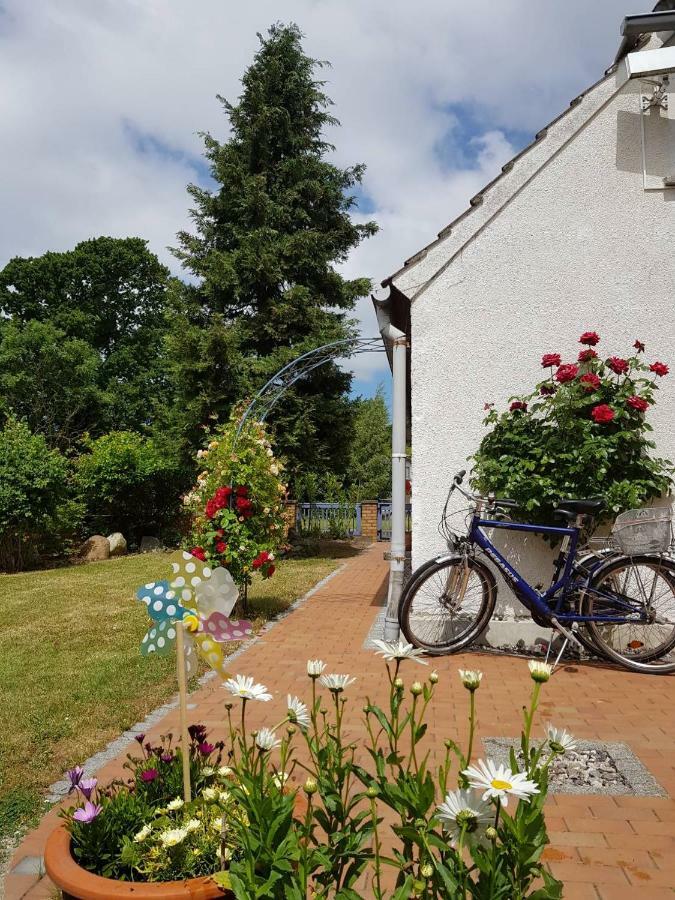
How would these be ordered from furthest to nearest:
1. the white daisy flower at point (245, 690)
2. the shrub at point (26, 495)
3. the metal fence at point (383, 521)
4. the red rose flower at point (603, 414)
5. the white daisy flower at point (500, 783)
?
the metal fence at point (383, 521), the shrub at point (26, 495), the red rose flower at point (603, 414), the white daisy flower at point (245, 690), the white daisy flower at point (500, 783)

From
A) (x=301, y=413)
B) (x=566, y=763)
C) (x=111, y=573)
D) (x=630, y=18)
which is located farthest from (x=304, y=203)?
(x=566, y=763)

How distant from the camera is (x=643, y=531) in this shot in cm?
464

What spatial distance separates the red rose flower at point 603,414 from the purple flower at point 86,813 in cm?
441

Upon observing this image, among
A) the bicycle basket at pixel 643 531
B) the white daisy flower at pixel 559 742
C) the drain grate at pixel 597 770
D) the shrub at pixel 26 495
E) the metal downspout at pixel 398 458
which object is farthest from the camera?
the shrub at pixel 26 495

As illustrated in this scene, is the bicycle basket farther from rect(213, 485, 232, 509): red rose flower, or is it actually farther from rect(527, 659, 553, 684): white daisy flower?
rect(213, 485, 232, 509): red rose flower

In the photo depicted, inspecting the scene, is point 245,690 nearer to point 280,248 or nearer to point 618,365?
point 618,365

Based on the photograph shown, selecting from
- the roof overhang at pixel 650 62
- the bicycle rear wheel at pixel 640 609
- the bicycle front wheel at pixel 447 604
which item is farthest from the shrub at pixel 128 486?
the roof overhang at pixel 650 62

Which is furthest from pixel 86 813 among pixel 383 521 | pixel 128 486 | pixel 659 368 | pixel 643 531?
pixel 383 521

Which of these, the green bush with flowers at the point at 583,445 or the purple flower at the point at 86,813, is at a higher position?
the green bush with flowers at the point at 583,445

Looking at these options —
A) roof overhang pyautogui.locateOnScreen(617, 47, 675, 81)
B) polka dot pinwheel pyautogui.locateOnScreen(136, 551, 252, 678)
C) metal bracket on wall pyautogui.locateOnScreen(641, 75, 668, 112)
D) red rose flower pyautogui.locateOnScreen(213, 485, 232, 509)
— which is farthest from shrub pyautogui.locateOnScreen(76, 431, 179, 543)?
polka dot pinwheel pyautogui.locateOnScreen(136, 551, 252, 678)

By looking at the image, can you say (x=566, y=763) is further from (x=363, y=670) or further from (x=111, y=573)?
(x=111, y=573)

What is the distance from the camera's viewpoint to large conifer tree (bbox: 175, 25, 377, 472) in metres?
14.6

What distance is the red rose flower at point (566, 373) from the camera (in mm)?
5121

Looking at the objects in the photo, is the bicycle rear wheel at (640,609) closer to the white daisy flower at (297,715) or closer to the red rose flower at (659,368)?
the red rose flower at (659,368)
